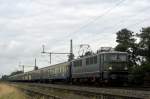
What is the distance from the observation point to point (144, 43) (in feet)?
233

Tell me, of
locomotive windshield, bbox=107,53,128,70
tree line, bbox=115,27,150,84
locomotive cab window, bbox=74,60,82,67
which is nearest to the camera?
locomotive windshield, bbox=107,53,128,70

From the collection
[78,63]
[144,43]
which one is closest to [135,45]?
[144,43]

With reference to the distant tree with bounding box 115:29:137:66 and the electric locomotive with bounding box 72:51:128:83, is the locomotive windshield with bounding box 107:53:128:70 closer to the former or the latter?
the electric locomotive with bounding box 72:51:128:83

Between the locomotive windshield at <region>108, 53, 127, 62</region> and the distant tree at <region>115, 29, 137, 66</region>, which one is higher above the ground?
the distant tree at <region>115, 29, 137, 66</region>

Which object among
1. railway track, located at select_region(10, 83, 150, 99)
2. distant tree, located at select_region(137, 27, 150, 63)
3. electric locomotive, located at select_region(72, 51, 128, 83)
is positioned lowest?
railway track, located at select_region(10, 83, 150, 99)

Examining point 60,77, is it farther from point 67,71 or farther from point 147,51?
point 147,51

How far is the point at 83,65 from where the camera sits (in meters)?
39.6

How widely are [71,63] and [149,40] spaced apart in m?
27.3

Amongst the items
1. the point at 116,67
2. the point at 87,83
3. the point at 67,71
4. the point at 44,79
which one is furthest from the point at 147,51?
the point at 116,67

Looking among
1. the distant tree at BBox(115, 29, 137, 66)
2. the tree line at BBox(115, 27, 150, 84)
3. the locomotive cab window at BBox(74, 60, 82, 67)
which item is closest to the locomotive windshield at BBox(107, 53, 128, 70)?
the locomotive cab window at BBox(74, 60, 82, 67)

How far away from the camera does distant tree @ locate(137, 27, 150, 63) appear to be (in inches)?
2677

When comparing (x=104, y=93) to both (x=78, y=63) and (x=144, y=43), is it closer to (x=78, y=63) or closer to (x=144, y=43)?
(x=78, y=63)

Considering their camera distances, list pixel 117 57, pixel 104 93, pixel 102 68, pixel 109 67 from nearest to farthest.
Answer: pixel 104 93
pixel 109 67
pixel 102 68
pixel 117 57

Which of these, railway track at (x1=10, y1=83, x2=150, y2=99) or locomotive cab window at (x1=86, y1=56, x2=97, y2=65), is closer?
railway track at (x1=10, y1=83, x2=150, y2=99)
